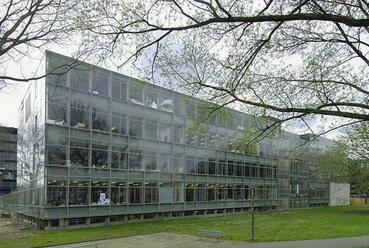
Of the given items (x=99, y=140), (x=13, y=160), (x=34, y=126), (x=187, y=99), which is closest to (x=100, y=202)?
(x=99, y=140)

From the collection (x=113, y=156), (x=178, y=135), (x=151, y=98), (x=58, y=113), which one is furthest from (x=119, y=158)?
(x=178, y=135)

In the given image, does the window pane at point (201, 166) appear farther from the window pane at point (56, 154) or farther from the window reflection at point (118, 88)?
the window pane at point (56, 154)

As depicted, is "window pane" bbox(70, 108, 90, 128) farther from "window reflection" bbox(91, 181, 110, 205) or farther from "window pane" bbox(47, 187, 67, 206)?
"window pane" bbox(47, 187, 67, 206)

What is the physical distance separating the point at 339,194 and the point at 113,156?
61097 mm

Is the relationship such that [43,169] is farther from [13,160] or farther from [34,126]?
[13,160]

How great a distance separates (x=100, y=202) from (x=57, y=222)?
14.0 feet

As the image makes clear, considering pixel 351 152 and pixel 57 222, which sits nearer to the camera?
pixel 57 222

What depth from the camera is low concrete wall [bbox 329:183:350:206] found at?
85.4 meters

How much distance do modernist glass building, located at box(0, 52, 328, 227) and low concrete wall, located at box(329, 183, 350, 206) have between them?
33.3 metres

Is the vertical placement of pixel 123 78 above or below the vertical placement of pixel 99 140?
above

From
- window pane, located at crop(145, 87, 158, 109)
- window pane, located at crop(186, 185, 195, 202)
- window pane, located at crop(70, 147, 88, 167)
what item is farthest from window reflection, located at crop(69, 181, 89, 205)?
window pane, located at crop(186, 185, 195, 202)

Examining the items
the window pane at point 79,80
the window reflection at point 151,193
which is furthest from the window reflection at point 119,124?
the window reflection at point 151,193

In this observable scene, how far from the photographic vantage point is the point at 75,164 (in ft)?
122

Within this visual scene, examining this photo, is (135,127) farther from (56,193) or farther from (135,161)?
(56,193)
